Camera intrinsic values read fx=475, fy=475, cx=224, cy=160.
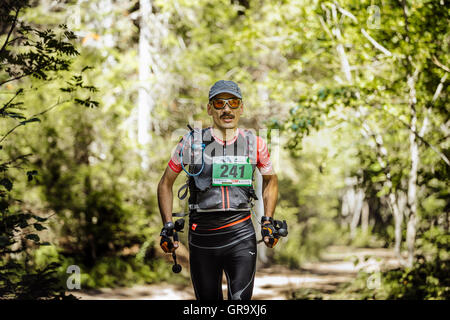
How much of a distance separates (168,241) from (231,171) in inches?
28.4

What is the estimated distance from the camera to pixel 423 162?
8328mm

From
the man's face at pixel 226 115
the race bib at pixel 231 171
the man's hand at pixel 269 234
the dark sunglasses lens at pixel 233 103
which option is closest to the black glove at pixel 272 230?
the man's hand at pixel 269 234

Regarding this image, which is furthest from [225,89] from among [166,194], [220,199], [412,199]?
[412,199]

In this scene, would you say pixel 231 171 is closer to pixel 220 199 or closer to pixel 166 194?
pixel 220 199

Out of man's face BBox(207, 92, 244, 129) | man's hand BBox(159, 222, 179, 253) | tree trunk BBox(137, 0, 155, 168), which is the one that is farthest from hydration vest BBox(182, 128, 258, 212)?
tree trunk BBox(137, 0, 155, 168)

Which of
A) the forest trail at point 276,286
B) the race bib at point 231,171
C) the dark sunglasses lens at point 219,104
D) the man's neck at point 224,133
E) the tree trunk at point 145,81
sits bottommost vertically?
the forest trail at point 276,286

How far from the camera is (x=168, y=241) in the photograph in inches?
139

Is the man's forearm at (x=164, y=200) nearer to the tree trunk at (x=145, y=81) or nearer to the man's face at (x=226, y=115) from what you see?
the man's face at (x=226, y=115)

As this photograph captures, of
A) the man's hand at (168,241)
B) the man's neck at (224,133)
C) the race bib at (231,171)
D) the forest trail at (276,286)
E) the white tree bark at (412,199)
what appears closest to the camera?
the man's hand at (168,241)

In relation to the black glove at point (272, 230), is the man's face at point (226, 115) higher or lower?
higher

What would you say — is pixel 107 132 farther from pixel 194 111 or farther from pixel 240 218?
pixel 240 218

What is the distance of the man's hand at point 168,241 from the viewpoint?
351 centimetres

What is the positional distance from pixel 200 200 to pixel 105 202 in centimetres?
773

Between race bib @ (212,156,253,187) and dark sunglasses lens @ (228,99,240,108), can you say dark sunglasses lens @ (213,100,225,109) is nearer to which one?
dark sunglasses lens @ (228,99,240,108)
